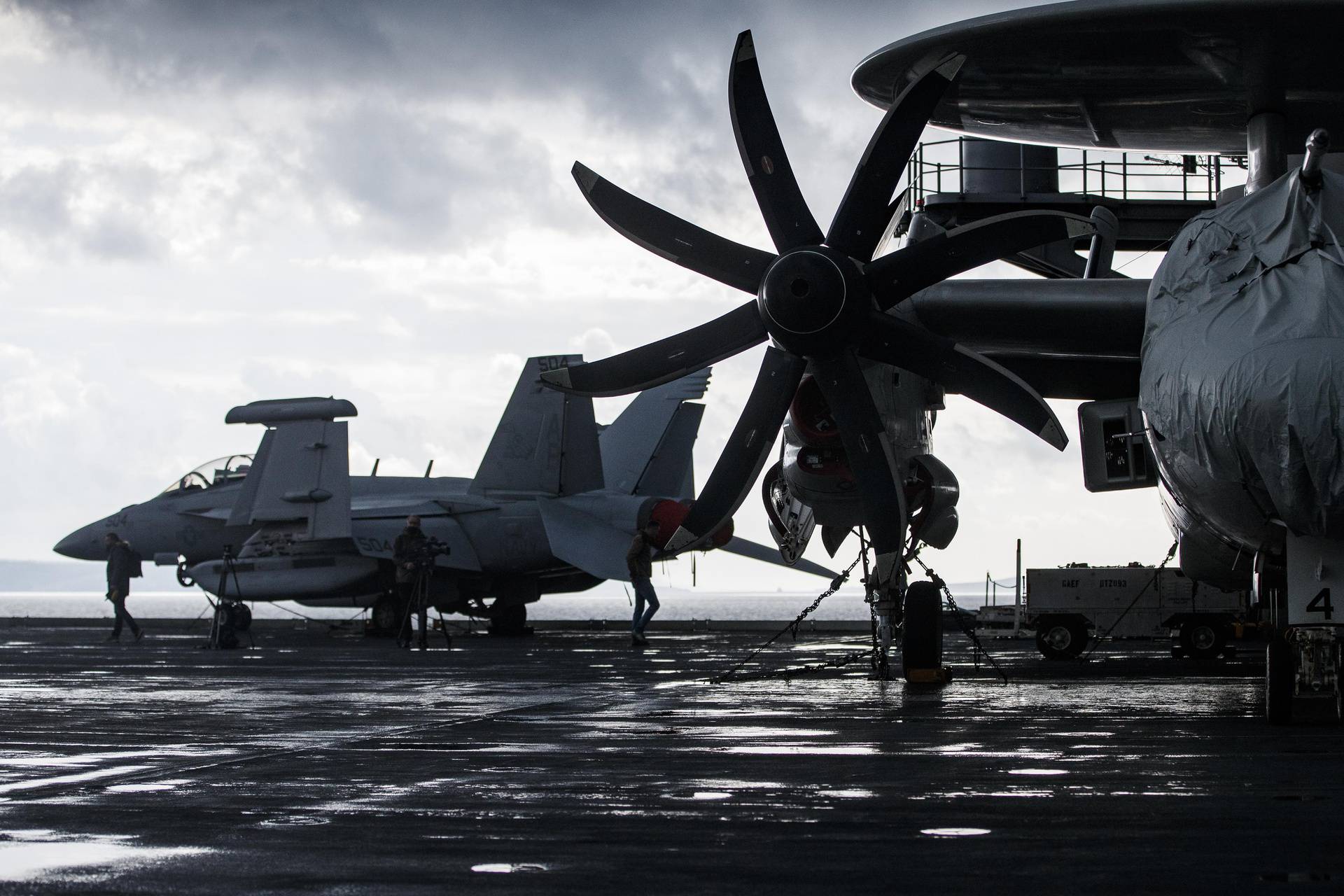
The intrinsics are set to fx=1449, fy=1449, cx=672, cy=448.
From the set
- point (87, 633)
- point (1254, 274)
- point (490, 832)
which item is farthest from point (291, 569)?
point (490, 832)

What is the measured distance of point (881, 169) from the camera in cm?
1306

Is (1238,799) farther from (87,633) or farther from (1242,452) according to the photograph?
(87,633)

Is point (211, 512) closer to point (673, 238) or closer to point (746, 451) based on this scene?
point (673, 238)

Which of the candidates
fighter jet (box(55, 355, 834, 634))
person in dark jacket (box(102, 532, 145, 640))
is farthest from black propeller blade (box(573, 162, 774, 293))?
person in dark jacket (box(102, 532, 145, 640))

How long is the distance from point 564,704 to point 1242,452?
567cm

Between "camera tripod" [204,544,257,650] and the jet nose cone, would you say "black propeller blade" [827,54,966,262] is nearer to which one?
"camera tripod" [204,544,257,650]

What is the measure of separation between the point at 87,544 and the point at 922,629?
2797 cm

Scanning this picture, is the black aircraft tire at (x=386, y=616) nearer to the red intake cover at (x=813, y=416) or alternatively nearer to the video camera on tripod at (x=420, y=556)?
the video camera on tripod at (x=420, y=556)

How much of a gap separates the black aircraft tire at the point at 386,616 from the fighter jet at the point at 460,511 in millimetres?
33

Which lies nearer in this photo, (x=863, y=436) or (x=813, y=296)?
(x=813, y=296)

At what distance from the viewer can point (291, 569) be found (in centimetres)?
3055

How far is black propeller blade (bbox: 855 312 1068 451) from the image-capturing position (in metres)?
12.4

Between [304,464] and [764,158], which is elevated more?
→ [764,158]

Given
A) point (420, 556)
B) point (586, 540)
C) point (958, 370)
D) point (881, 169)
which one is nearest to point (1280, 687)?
point (958, 370)
